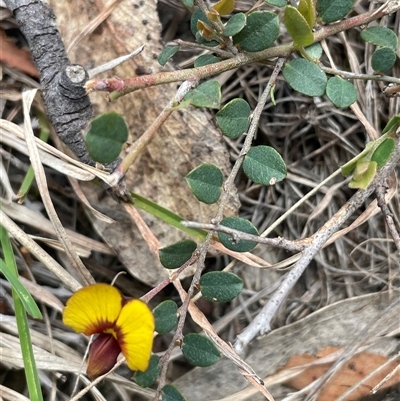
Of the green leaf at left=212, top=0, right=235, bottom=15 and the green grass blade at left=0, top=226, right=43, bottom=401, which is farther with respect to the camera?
the green grass blade at left=0, top=226, right=43, bottom=401

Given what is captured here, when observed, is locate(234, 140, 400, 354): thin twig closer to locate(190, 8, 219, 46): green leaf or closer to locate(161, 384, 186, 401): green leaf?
locate(161, 384, 186, 401): green leaf

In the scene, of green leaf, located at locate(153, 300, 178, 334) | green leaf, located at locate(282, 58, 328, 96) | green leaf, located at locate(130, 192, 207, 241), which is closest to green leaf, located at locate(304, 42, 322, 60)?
green leaf, located at locate(282, 58, 328, 96)

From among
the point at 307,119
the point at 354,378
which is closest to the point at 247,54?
the point at 307,119

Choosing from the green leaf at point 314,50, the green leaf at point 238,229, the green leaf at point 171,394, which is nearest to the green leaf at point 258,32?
the green leaf at point 314,50

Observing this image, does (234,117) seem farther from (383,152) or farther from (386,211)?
(386,211)

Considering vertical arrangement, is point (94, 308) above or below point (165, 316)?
above

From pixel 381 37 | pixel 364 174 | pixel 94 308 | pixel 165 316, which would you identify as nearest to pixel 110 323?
pixel 94 308
